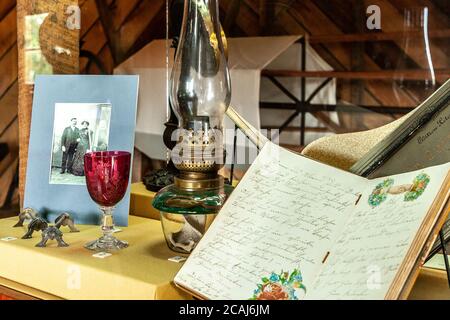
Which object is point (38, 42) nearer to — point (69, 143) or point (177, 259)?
point (69, 143)

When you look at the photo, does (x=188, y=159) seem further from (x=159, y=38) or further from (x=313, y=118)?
(x=159, y=38)

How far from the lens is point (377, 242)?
52 cm

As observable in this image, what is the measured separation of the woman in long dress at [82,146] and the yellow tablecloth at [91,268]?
0.35 feet

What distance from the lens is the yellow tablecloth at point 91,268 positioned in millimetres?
619

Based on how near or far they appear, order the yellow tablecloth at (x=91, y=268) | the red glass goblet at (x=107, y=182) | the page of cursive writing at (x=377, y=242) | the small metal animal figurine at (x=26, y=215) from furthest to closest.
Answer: the small metal animal figurine at (x=26, y=215) < the red glass goblet at (x=107, y=182) < the yellow tablecloth at (x=91, y=268) < the page of cursive writing at (x=377, y=242)

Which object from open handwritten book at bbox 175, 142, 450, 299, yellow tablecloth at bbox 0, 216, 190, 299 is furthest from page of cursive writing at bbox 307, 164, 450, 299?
Result: yellow tablecloth at bbox 0, 216, 190, 299

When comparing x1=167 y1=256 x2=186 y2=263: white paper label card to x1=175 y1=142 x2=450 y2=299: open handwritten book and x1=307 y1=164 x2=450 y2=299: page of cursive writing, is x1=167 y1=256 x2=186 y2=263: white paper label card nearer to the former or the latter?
x1=175 y1=142 x2=450 y2=299: open handwritten book

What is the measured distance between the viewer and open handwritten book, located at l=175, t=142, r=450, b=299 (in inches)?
19.8

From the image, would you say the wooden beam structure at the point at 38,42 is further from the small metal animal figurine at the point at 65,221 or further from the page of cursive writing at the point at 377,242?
the page of cursive writing at the point at 377,242

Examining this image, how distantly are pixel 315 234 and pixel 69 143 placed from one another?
443 millimetres

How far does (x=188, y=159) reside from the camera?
0.69 meters

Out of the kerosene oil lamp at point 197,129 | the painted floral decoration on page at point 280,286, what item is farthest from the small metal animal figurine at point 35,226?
the painted floral decoration on page at point 280,286

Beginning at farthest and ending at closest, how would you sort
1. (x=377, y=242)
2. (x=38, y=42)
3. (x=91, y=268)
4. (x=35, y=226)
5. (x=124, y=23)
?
1. (x=124, y=23)
2. (x=38, y=42)
3. (x=35, y=226)
4. (x=91, y=268)
5. (x=377, y=242)

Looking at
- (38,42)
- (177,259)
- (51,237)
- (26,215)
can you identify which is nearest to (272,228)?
(177,259)
